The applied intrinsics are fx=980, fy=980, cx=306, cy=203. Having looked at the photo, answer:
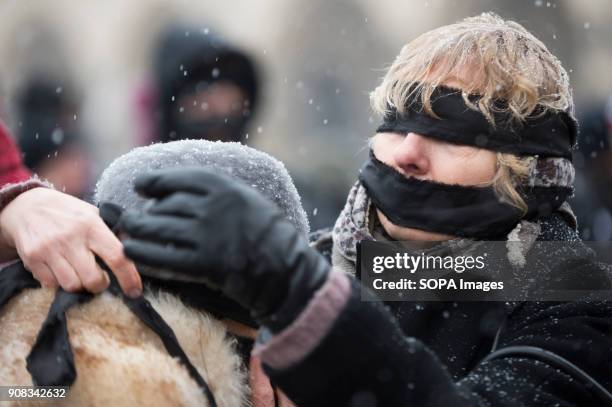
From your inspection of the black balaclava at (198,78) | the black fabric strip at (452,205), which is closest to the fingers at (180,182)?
the black fabric strip at (452,205)

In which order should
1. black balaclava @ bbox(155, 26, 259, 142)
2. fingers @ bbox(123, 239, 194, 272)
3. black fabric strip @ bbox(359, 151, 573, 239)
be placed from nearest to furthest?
fingers @ bbox(123, 239, 194, 272), black fabric strip @ bbox(359, 151, 573, 239), black balaclava @ bbox(155, 26, 259, 142)

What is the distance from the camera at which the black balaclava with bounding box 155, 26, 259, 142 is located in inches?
178

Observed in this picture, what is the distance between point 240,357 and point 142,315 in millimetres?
228

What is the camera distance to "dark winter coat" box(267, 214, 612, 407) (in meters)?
1.68

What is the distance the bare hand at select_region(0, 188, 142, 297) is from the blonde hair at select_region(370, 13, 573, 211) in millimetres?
1030

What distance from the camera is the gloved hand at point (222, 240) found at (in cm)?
155

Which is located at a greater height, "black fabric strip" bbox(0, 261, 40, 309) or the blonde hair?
the blonde hair

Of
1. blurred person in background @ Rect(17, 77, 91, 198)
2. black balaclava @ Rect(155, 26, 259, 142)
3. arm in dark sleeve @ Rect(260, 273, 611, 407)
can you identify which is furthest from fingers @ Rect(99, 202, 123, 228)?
blurred person in background @ Rect(17, 77, 91, 198)

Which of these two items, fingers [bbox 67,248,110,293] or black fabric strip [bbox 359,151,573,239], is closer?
fingers [bbox 67,248,110,293]

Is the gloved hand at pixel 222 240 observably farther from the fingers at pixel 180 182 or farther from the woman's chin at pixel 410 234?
the woman's chin at pixel 410 234

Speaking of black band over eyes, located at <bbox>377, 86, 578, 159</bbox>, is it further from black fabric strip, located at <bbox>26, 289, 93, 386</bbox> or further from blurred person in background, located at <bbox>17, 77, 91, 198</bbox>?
blurred person in background, located at <bbox>17, 77, 91, 198</bbox>

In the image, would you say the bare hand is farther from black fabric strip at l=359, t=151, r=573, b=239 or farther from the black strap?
black fabric strip at l=359, t=151, r=573, b=239

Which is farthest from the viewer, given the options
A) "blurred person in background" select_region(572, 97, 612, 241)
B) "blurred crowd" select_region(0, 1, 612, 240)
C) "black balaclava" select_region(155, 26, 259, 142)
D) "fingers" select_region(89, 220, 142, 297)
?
"blurred person in background" select_region(572, 97, 612, 241)

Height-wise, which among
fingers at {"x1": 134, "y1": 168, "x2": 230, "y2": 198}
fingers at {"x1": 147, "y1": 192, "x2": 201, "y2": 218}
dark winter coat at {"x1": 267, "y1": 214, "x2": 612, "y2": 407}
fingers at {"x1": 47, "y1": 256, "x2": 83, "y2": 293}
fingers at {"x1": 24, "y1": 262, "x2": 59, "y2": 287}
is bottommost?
dark winter coat at {"x1": 267, "y1": 214, "x2": 612, "y2": 407}
